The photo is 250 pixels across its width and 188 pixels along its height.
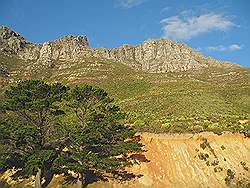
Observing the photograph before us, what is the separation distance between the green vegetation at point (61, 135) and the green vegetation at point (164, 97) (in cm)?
965

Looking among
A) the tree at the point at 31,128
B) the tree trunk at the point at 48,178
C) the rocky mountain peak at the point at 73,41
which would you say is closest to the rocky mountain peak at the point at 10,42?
the rocky mountain peak at the point at 73,41

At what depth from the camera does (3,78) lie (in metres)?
125

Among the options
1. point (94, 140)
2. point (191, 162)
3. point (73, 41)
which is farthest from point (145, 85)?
point (73, 41)

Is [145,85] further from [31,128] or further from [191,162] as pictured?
[31,128]

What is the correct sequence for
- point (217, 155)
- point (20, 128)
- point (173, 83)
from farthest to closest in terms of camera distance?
1. point (173, 83)
2. point (217, 155)
3. point (20, 128)

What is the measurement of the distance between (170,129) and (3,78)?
285ft

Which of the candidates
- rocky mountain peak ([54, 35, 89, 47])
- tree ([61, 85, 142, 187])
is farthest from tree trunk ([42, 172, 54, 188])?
rocky mountain peak ([54, 35, 89, 47])

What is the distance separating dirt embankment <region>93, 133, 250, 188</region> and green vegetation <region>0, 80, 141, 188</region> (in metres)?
3.84

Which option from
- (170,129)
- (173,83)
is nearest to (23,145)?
(170,129)

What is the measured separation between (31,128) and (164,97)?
4475 cm

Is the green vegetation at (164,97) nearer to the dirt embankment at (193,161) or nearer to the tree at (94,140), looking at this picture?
the dirt embankment at (193,161)

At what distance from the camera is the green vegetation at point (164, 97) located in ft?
175

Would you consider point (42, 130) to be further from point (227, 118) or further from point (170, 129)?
point (227, 118)

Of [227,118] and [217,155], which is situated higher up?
[227,118]
